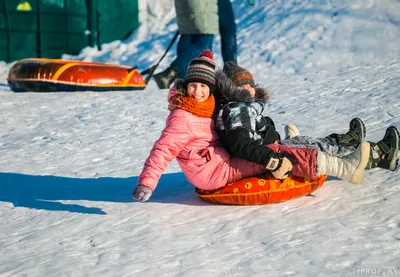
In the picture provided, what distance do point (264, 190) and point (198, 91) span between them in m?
0.54

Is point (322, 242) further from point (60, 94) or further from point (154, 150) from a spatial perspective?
point (60, 94)

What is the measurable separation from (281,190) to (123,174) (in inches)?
51.2

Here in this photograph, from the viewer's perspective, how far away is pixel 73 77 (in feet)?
24.2

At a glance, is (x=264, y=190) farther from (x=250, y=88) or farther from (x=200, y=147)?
(x=250, y=88)

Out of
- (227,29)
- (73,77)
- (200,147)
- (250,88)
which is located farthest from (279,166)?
(73,77)

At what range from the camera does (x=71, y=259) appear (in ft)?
8.96

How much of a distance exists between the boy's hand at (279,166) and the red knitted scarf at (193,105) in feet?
1.31

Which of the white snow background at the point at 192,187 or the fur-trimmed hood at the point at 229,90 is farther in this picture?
the fur-trimmed hood at the point at 229,90

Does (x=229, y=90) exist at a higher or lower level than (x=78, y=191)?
higher

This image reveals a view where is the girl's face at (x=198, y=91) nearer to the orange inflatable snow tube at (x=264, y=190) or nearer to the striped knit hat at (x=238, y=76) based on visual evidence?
the striped knit hat at (x=238, y=76)

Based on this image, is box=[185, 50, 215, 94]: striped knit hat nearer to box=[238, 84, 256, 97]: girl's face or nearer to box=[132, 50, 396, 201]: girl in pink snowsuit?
box=[132, 50, 396, 201]: girl in pink snowsuit

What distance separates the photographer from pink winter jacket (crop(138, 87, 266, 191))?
3.22 meters

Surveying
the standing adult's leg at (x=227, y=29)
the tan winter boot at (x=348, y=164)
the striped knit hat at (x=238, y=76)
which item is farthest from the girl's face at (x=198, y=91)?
the standing adult's leg at (x=227, y=29)

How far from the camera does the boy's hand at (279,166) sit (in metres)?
3.08
